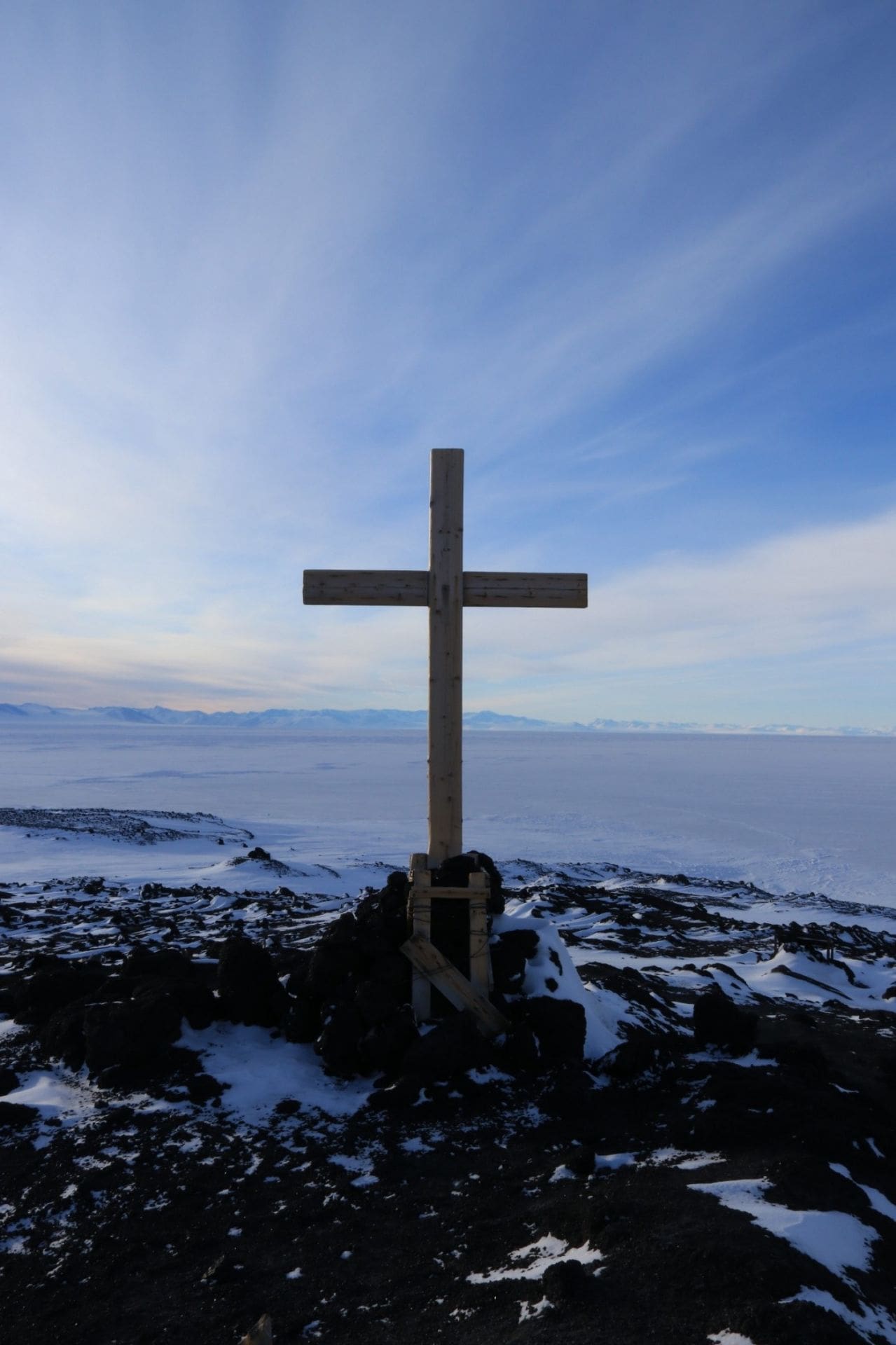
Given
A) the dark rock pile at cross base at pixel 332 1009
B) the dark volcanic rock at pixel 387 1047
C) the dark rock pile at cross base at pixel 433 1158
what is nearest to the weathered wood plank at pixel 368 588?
the dark rock pile at cross base at pixel 332 1009

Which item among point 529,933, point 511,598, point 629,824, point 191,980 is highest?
point 511,598

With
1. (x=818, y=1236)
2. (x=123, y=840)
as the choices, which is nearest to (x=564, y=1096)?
(x=818, y=1236)

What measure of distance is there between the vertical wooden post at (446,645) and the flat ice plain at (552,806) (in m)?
16.1

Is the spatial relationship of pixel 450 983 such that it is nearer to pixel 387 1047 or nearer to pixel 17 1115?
pixel 387 1047

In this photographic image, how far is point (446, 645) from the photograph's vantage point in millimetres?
7516

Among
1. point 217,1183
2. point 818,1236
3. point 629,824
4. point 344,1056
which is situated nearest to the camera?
point 818,1236

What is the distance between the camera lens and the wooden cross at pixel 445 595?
24.5 feet

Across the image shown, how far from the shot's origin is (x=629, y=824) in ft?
108

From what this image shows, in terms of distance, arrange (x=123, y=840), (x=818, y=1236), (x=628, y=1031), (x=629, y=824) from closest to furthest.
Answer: (x=818, y=1236) < (x=628, y=1031) < (x=123, y=840) < (x=629, y=824)

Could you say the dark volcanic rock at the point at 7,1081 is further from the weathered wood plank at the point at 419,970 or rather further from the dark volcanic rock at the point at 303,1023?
the weathered wood plank at the point at 419,970

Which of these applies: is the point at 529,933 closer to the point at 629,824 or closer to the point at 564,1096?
the point at 564,1096

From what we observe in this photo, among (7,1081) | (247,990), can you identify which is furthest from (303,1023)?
(7,1081)

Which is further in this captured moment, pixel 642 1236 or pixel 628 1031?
pixel 628 1031

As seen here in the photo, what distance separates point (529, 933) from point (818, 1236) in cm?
378
